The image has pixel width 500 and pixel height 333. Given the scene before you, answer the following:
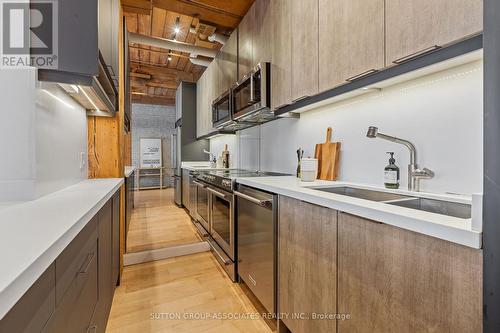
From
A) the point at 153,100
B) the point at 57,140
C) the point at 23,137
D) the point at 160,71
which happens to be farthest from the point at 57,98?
the point at 153,100

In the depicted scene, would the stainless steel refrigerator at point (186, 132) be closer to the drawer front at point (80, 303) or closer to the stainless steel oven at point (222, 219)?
the stainless steel oven at point (222, 219)

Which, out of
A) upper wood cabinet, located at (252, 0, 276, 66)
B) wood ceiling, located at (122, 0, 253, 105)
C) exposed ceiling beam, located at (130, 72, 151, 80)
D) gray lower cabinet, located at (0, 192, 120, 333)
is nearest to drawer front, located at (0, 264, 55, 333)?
gray lower cabinet, located at (0, 192, 120, 333)

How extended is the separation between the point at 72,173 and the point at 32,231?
48.2 inches

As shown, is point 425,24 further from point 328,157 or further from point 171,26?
point 171,26

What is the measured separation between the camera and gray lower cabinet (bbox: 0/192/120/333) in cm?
42

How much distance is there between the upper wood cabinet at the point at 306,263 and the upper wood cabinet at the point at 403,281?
2.5 inches

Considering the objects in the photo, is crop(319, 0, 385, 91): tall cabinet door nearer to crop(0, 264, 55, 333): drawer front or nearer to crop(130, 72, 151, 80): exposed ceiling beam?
crop(0, 264, 55, 333): drawer front

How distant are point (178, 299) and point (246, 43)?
94.9 inches

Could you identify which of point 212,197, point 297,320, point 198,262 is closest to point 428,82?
point 297,320

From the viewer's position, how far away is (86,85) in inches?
41.6

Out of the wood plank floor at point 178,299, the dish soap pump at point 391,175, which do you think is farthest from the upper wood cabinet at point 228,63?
the wood plank floor at point 178,299

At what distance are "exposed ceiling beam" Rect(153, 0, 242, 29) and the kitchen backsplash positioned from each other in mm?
1617

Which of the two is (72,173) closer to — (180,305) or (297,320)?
(180,305)

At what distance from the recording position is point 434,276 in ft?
2.20
